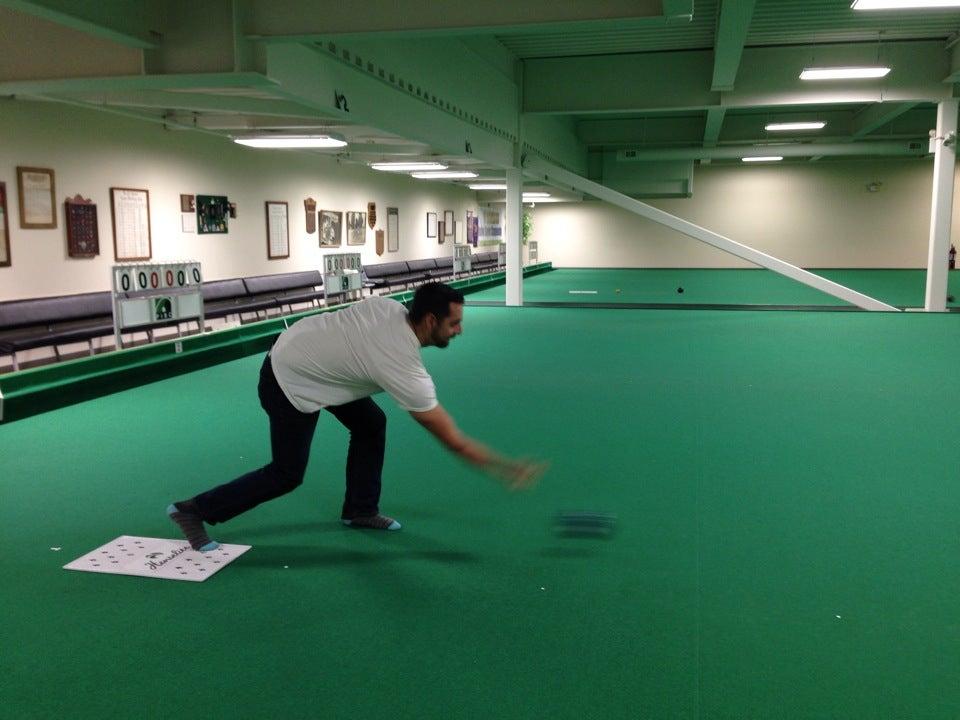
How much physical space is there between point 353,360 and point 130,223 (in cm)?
924

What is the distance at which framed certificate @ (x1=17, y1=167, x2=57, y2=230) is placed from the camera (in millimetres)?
9445

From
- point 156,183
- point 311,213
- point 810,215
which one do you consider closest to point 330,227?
point 311,213

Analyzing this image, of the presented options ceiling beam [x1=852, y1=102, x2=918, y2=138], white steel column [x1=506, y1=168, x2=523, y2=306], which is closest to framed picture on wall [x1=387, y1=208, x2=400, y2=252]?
white steel column [x1=506, y1=168, x2=523, y2=306]

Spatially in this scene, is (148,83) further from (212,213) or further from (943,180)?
(943,180)

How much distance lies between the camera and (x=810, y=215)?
27.2 metres

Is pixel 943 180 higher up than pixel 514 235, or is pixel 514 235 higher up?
pixel 943 180

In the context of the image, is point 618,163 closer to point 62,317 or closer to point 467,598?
point 62,317

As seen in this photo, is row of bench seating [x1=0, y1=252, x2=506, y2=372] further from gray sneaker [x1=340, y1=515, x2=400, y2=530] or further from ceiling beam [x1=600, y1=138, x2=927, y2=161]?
ceiling beam [x1=600, y1=138, x2=927, y2=161]

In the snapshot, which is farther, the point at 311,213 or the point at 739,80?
the point at 311,213

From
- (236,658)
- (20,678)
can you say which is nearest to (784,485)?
(236,658)

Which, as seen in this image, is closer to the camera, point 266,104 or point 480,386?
point 480,386

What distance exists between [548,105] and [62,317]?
8.66 meters

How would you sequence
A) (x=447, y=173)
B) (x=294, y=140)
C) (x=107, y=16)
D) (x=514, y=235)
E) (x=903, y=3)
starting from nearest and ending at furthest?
(x=107, y=16) < (x=903, y=3) < (x=294, y=140) < (x=514, y=235) < (x=447, y=173)

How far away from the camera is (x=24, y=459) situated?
197 inches
